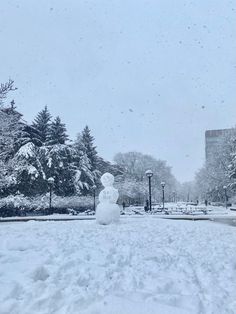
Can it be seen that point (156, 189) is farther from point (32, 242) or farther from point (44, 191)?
point (32, 242)

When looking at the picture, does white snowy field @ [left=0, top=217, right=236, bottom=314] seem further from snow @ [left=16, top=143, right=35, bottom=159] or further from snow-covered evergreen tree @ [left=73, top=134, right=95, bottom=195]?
snow-covered evergreen tree @ [left=73, top=134, right=95, bottom=195]

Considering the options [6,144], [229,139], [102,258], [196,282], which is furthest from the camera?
[229,139]

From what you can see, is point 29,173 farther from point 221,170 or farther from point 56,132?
point 221,170

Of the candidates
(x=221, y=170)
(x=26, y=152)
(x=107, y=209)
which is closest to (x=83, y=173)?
(x=26, y=152)

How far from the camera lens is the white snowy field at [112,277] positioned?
15.1ft

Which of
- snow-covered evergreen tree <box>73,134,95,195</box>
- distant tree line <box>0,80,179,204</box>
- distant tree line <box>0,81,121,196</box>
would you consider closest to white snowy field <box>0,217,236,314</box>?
distant tree line <box>0,80,179,204</box>

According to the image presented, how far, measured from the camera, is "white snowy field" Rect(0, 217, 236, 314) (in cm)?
462

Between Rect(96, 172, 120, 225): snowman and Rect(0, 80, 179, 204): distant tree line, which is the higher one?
Rect(0, 80, 179, 204): distant tree line

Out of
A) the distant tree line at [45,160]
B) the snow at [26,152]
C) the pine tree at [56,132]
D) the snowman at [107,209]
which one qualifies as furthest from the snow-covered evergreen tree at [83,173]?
the snowman at [107,209]

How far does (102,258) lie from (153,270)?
1.01m

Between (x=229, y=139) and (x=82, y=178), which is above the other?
(x=229, y=139)

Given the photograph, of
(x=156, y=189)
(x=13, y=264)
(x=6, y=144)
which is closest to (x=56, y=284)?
(x=13, y=264)

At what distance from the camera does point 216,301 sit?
4.98 meters

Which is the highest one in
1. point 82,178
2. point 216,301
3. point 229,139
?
point 229,139
